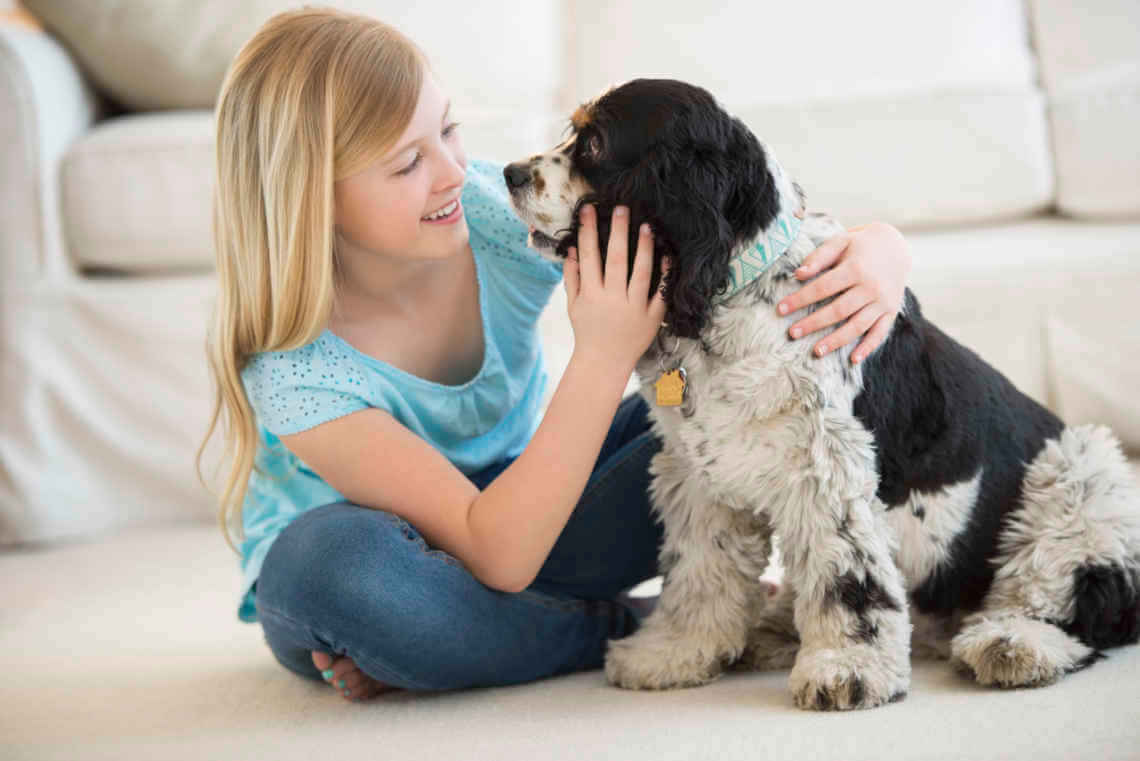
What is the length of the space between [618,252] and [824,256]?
0.93 ft

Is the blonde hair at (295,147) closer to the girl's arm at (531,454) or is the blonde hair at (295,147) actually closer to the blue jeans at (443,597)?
the girl's arm at (531,454)

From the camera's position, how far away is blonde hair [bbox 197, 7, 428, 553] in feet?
5.79

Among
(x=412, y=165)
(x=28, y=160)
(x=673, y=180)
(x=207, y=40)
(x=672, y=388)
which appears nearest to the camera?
(x=673, y=180)

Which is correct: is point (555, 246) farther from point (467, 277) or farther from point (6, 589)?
point (6, 589)

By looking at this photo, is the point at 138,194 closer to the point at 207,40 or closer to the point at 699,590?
the point at 207,40

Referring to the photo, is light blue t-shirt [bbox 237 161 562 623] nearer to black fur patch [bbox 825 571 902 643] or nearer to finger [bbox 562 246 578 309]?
finger [bbox 562 246 578 309]

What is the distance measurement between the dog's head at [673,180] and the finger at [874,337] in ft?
0.64

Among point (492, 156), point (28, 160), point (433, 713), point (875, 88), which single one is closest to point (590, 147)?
point (433, 713)

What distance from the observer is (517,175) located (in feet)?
5.14

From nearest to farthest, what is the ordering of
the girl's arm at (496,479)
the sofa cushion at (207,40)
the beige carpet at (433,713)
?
the beige carpet at (433,713)
the girl's arm at (496,479)
the sofa cushion at (207,40)

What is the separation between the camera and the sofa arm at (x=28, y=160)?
2.86 metres

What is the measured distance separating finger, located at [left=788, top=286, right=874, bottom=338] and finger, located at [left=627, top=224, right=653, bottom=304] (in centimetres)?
19

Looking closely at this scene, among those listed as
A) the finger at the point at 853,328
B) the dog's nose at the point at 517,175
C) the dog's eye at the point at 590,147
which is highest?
the dog's eye at the point at 590,147

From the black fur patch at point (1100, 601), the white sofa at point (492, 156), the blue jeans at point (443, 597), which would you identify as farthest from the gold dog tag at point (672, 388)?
the white sofa at point (492, 156)
